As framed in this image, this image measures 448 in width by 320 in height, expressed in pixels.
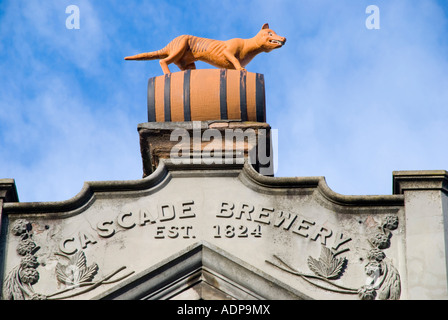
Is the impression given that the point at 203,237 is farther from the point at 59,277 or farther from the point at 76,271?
the point at 59,277

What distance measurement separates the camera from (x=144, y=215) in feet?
59.8

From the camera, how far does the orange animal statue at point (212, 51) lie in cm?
2044

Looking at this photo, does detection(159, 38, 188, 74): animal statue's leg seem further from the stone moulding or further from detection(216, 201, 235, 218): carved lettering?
detection(216, 201, 235, 218): carved lettering

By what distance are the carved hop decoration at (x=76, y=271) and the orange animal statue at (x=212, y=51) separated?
12.6 ft

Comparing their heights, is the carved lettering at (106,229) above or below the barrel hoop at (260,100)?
below

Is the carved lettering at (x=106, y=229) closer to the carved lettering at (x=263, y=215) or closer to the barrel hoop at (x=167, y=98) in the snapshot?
the carved lettering at (x=263, y=215)

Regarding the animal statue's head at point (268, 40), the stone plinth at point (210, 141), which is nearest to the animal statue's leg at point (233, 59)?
the animal statue's head at point (268, 40)

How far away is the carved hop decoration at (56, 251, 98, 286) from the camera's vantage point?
696 inches

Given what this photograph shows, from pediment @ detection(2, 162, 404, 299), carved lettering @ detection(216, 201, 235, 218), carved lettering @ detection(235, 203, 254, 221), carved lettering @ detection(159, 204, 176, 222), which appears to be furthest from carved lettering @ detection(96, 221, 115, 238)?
carved lettering @ detection(235, 203, 254, 221)

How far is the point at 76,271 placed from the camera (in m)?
17.8

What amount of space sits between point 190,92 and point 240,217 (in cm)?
235

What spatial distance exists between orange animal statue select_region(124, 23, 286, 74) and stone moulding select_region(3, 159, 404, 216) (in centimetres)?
248

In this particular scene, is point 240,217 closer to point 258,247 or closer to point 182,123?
point 258,247
